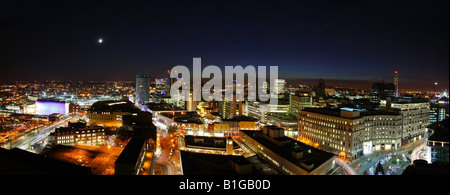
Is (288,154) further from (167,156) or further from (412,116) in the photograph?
(412,116)

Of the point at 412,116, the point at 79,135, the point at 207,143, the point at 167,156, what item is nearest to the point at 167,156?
the point at 167,156

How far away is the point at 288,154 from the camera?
801 centimetres

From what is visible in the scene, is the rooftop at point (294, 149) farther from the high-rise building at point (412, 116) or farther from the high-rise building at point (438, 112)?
the high-rise building at point (438, 112)

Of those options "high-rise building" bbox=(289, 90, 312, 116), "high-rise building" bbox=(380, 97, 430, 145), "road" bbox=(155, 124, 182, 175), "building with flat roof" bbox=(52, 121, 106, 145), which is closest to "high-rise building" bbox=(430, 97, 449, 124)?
"high-rise building" bbox=(380, 97, 430, 145)

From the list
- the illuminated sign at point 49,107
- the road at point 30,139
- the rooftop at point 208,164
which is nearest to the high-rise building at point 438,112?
the rooftop at point 208,164

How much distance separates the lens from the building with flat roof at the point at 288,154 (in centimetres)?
714

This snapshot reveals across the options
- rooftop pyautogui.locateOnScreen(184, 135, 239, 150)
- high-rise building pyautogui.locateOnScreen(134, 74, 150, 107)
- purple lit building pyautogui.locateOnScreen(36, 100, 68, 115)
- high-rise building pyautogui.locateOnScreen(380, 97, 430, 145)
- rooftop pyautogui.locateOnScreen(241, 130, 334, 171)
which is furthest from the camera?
high-rise building pyautogui.locateOnScreen(134, 74, 150, 107)

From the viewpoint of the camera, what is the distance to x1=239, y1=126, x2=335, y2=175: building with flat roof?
7.14 metres

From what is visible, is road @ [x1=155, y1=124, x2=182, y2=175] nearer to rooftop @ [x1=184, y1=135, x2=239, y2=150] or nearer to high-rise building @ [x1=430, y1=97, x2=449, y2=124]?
rooftop @ [x1=184, y1=135, x2=239, y2=150]

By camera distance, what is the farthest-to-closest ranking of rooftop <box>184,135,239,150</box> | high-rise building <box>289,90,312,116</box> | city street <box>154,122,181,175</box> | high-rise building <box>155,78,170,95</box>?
1. high-rise building <box>155,78,170,95</box>
2. high-rise building <box>289,90,312,116</box>
3. rooftop <box>184,135,239,150</box>
4. city street <box>154,122,181,175</box>

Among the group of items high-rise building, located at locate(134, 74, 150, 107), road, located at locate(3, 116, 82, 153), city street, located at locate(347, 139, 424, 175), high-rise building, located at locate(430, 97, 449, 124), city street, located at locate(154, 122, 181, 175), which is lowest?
city street, located at locate(347, 139, 424, 175)

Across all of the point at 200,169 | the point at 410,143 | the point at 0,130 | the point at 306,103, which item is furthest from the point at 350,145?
the point at 0,130
